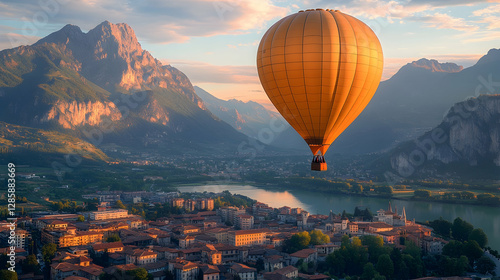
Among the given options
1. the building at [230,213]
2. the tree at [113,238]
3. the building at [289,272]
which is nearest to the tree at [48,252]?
the tree at [113,238]

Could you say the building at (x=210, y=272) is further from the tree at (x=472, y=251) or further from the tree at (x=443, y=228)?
the tree at (x=443, y=228)

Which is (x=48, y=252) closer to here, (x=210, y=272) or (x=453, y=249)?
(x=210, y=272)

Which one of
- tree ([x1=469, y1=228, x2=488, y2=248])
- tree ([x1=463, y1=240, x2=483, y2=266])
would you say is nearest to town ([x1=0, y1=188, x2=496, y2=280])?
tree ([x1=469, y1=228, x2=488, y2=248])

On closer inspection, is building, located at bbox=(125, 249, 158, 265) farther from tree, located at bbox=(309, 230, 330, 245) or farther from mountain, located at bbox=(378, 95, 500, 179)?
mountain, located at bbox=(378, 95, 500, 179)

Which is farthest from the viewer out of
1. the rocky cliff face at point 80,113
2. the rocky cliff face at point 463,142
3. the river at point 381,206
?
the rocky cliff face at point 80,113

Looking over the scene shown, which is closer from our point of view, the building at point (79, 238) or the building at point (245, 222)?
the building at point (79, 238)

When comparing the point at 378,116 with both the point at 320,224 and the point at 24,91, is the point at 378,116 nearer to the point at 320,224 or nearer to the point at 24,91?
the point at 24,91

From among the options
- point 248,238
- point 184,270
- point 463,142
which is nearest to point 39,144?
point 463,142

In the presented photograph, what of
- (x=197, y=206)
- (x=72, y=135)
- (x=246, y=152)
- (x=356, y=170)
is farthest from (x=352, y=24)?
(x=246, y=152)
